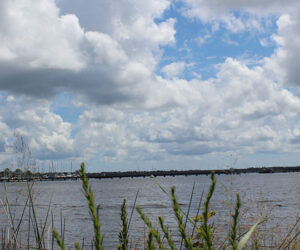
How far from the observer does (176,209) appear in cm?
111

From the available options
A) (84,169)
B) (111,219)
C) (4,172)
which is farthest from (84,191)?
(111,219)

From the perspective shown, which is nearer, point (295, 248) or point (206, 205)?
point (206, 205)

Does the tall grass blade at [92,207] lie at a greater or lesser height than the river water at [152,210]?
greater

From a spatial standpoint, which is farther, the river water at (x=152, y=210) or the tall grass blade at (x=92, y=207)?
the river water at (x=152, y=210)

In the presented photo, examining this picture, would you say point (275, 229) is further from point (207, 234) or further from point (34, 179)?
point (207, 234)

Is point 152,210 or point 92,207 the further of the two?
point 152,210

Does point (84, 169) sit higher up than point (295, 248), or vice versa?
point (84, 169)

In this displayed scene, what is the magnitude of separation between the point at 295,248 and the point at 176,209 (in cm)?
741

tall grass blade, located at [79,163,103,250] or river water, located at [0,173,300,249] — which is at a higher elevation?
tall grass blade, located at [79,163,103,250]

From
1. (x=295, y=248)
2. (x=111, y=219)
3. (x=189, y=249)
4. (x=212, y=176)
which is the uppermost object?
(x=212, y=176)

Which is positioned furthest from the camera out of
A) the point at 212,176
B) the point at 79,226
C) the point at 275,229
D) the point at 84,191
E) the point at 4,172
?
the point at 79,226

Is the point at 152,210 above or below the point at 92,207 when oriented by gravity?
below

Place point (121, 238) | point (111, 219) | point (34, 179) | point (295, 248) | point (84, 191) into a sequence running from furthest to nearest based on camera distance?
point (111, 219) → point (295, 248) → point (34, 179) → point (121, 238) → point (84, 191)

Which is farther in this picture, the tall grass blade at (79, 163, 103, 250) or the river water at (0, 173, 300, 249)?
the river water at (0, 173, 300, 249)
